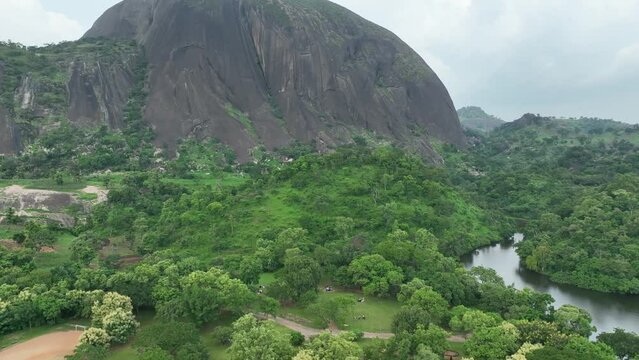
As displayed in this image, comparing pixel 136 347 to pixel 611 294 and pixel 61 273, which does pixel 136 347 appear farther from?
pixel 611 294

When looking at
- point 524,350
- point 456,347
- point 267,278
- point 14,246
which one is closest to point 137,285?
point 267,278

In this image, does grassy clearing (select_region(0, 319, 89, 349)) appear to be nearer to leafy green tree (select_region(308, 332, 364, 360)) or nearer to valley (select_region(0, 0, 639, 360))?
valley (select_region(0, 0, 639, 360))

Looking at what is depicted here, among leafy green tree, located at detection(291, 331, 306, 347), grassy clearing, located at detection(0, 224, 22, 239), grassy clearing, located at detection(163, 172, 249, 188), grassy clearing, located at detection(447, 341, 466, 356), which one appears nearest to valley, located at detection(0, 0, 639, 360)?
leafy green tree, located at detection(291, 331, 306, 347)

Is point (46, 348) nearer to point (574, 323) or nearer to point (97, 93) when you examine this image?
point (574, 323)

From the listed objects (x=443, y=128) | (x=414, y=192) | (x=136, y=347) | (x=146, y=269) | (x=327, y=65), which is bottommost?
(x=136, y=347)

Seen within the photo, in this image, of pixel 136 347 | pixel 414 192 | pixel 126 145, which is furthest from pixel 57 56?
pixel 136 347

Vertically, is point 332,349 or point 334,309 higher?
point 332,349

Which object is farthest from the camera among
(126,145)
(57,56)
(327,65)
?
(327,65)

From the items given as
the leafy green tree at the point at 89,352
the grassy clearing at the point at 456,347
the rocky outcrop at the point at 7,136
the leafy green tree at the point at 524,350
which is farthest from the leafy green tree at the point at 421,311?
the rocky outcrop at the point at 7,136
